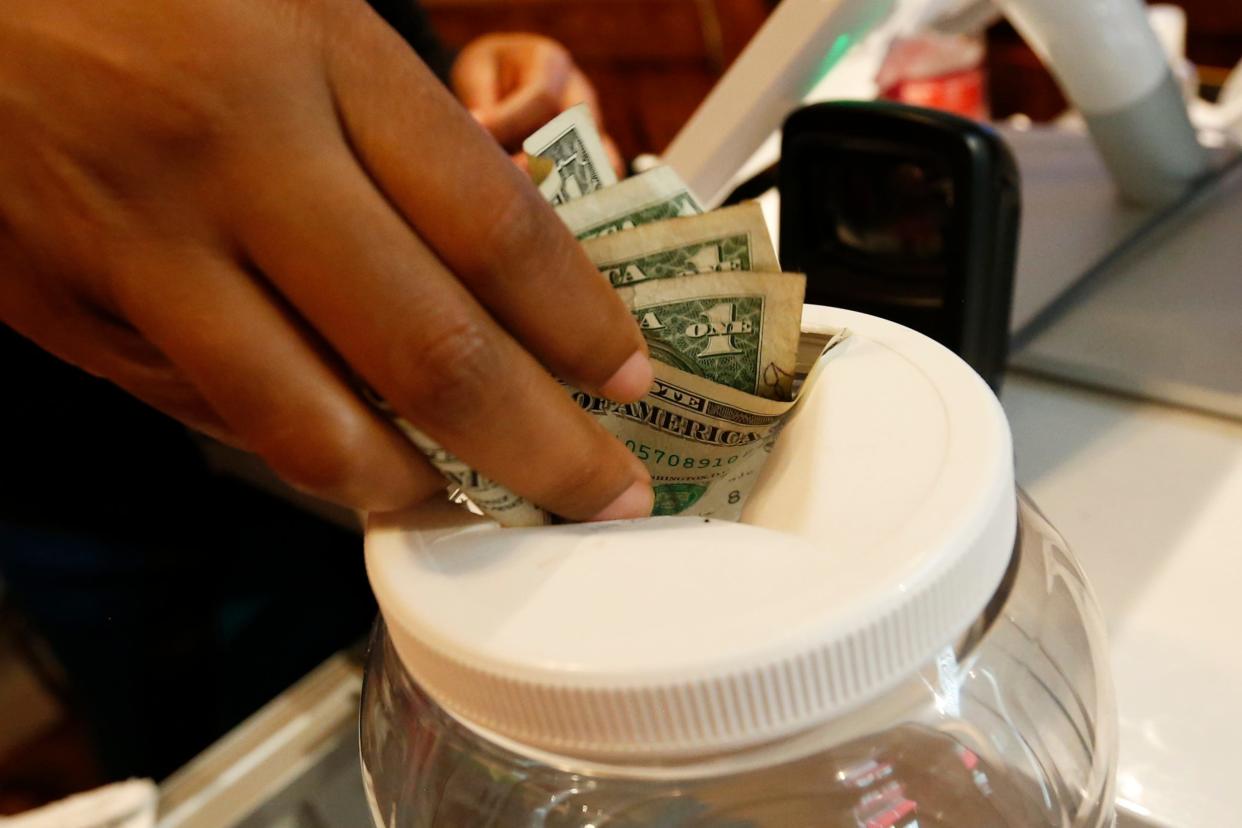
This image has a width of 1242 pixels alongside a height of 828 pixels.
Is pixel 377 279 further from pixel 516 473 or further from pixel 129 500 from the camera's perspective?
pixel 129 500

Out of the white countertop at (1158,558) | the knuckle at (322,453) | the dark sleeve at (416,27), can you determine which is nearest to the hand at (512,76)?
the dark sleeve at (416,27)

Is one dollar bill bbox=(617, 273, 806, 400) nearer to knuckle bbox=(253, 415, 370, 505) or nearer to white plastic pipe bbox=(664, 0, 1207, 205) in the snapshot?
knuckle bbox=(253, 415, 370, 505)

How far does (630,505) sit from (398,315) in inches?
3.4

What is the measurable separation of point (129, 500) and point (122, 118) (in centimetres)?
54

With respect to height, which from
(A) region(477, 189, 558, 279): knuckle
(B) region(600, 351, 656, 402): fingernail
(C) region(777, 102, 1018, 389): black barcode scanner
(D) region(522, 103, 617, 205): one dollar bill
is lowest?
(C) region(777, 102, 1018, 389): black barcode scanner

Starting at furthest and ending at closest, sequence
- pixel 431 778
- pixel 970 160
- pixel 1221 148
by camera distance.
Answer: pixel 1221 148 → pixel 970 160 → pixel 431 778

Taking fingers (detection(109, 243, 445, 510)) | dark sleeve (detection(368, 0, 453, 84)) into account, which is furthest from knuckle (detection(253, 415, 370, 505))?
dark sleeve (detection(368, 0, 453, 84))

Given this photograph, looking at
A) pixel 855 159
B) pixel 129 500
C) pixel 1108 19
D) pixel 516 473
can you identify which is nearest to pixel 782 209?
pixel 855 159

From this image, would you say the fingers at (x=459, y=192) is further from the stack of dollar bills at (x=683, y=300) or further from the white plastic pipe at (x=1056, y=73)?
the white plastic pipe at (x=1056, y=73)

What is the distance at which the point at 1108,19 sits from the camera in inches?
21.4

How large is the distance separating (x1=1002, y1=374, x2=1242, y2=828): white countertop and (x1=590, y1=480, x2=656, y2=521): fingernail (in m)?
0.22

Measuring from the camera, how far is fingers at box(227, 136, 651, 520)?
225 mm

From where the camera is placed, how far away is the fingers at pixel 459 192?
232 mm

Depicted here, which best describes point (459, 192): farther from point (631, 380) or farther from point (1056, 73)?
point (1056, 73)
